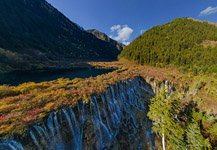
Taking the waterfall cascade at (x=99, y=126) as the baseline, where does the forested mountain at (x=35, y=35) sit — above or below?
above

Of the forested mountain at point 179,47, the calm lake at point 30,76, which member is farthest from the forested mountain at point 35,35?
the forested mountain at point 179,47

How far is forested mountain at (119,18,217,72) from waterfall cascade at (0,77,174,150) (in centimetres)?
4211

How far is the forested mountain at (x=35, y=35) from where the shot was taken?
275 feet

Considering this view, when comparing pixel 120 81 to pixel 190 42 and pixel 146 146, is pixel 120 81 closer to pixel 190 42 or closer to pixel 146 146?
pixel 146 146

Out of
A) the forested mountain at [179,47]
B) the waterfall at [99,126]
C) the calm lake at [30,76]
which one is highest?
the forested mountain at [179,47]

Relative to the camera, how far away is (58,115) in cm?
1880

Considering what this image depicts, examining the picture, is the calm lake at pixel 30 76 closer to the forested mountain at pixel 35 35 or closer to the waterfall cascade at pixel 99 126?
the forested mountain at pixel 35 35

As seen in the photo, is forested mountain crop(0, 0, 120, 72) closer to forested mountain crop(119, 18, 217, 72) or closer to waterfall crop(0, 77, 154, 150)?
forested mountain crop(119, 18, 217, 72)

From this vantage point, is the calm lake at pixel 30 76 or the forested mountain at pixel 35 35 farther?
the forested mountain at pixel 35 35

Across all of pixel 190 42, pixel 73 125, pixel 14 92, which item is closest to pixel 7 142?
pixel 73 125

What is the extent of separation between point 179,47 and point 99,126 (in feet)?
225

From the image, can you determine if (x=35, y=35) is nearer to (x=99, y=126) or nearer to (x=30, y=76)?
(x=30, y=76)

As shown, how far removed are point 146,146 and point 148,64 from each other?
58652 millimetres

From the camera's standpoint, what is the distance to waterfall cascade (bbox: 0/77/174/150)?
16.4 meters
